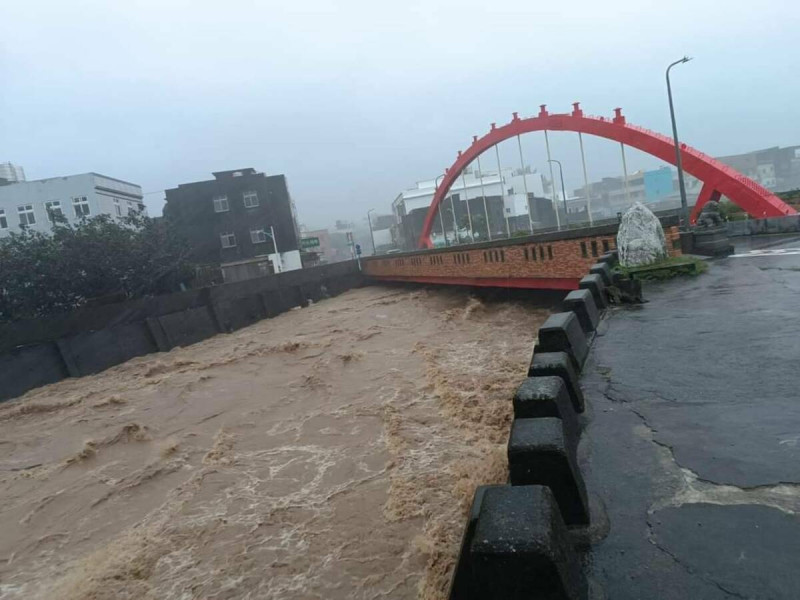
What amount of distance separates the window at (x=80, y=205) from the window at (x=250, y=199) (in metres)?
10.8

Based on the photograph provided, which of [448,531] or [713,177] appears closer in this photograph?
[448,531]

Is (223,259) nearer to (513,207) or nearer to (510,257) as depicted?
(510,257)

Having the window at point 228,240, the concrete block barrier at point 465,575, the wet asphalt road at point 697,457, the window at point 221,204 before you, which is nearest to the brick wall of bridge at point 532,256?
the wet asphalt road at point 697,457

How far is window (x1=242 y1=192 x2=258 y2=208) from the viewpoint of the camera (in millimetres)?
38625

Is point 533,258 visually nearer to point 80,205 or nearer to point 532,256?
point 532,256

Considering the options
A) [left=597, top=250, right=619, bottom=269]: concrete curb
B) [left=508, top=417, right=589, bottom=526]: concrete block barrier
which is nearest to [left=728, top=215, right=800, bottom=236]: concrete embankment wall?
[left=597, top=250, right=619, bottom=269]: concrete curb

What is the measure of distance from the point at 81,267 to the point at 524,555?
24606mm

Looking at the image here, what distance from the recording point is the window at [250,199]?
38625 millimetres

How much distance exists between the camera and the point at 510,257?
599 inches

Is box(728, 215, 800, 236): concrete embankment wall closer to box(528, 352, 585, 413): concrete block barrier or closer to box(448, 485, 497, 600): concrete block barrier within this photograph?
box(528, 352, 585, 413): concrete block barrier

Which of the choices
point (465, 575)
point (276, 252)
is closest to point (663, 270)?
point (465, 575)

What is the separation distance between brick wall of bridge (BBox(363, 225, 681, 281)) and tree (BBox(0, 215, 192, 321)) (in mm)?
13398

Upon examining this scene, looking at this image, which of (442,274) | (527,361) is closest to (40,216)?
(442,274)

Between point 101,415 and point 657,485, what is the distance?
40.3 ft
